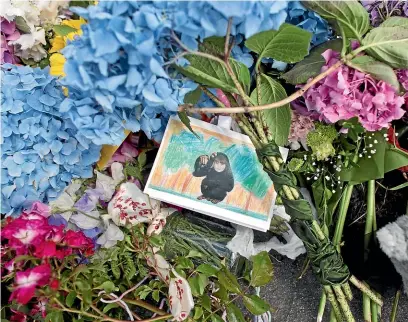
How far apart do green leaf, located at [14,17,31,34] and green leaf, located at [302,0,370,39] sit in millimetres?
Answer: 515

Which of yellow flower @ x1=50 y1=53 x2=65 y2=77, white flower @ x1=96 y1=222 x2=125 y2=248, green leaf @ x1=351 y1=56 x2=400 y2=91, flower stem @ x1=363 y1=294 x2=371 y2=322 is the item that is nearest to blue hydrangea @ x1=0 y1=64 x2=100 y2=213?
yellow flower @ x1=50 y1=53 x2=65 y2=77

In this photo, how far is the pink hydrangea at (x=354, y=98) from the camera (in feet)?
2.82

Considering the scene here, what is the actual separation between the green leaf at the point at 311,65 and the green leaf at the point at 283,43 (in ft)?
0.16

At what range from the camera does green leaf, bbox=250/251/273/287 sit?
0.93m

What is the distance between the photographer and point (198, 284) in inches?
35.3

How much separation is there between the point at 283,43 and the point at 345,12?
104mm

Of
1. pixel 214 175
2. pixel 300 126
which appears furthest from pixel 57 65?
pixel 300 126

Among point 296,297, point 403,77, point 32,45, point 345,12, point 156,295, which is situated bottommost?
point 296,297

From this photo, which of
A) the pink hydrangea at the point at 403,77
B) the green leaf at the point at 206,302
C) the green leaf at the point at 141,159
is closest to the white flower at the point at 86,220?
the green leaf at the point at 141,159

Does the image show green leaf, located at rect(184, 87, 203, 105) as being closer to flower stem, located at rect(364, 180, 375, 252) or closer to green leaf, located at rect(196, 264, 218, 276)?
green leaf, located at rect(196, 264, 218, 276)

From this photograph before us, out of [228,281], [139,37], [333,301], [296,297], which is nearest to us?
[139,37]

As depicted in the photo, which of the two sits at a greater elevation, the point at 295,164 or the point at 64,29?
the point at 64,29

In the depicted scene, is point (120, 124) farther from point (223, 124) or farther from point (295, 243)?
point (295, 243)

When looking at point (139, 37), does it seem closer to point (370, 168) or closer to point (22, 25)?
point (22, 25)
